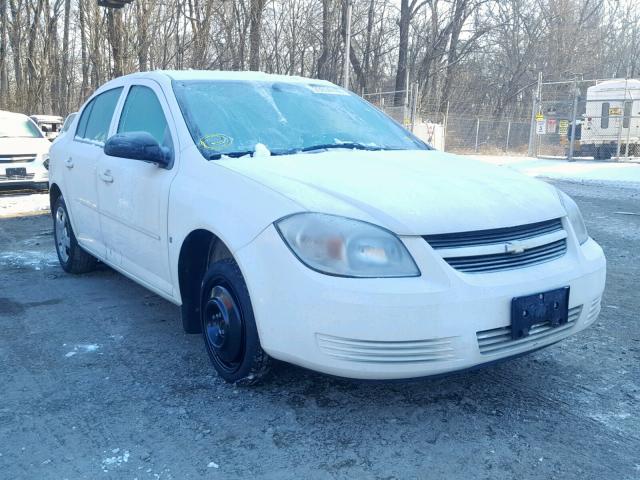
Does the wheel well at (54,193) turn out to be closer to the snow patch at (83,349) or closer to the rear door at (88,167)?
the rear door at (88,167)

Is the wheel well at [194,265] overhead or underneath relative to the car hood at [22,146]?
underneath

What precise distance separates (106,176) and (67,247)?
1.58 metres

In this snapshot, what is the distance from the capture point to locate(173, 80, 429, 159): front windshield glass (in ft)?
11.8

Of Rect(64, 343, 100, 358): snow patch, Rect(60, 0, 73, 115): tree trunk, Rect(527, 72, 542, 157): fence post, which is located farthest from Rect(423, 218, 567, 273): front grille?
Rect(60, 0, 73, 115): tree trunk

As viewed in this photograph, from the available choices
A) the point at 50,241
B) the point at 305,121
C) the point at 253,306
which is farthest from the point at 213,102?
the point at 50,241

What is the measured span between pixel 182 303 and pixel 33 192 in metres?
9.74

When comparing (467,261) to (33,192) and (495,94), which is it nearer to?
(33,192)

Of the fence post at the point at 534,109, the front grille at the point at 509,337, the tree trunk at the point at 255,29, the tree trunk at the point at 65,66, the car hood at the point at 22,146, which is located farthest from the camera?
the tree trunk at the point at 65,66

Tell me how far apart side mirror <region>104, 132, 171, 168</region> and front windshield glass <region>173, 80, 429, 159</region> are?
21 cm

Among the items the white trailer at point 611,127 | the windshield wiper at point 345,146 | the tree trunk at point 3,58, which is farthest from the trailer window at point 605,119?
the tree trunk at point 3,58

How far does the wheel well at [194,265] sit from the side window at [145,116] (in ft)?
1.94

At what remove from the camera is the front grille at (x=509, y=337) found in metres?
2.63

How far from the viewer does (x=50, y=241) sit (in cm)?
727

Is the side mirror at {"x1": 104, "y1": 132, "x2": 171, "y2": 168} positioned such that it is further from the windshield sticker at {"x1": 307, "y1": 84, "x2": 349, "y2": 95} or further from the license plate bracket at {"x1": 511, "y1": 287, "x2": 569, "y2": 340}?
the license plate bracket at {"x1": 511, "y1": 287, "x2": 569, "y2": 340}
